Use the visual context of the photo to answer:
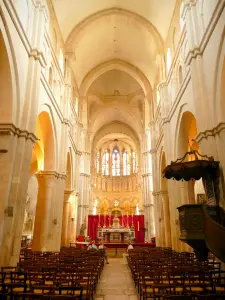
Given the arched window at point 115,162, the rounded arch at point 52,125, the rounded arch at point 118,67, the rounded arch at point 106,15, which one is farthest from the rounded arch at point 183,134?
the arched window at point 115,162

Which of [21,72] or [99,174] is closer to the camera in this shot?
[21,72]

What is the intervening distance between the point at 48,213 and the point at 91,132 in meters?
18.8

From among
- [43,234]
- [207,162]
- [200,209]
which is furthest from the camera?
[43,234]

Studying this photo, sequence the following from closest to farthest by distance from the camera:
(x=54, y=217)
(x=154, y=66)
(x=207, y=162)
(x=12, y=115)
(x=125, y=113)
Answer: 1. (x=207, y=162)
2. (x=12, y=115)
3. (x=54, y=217)
4. (x=154, y=66)
5. (x=125, y=113)

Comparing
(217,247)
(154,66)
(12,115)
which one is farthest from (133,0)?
(217,247)

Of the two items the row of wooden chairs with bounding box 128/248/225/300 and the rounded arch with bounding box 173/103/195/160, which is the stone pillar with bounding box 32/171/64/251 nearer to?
the rounded arch with bounding box 173/103/195/160

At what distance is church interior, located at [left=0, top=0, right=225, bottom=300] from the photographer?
6.74 metres

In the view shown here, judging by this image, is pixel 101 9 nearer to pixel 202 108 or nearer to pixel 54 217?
pixel 202 108

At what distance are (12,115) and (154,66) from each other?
15.3 meters

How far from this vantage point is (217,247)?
6672 mm

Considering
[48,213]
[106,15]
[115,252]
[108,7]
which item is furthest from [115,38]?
[115,252]

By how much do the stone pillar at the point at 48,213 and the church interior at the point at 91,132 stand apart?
0.06 metres

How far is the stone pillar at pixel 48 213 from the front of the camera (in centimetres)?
1334

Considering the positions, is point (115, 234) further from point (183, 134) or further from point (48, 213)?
point (183, 134)
